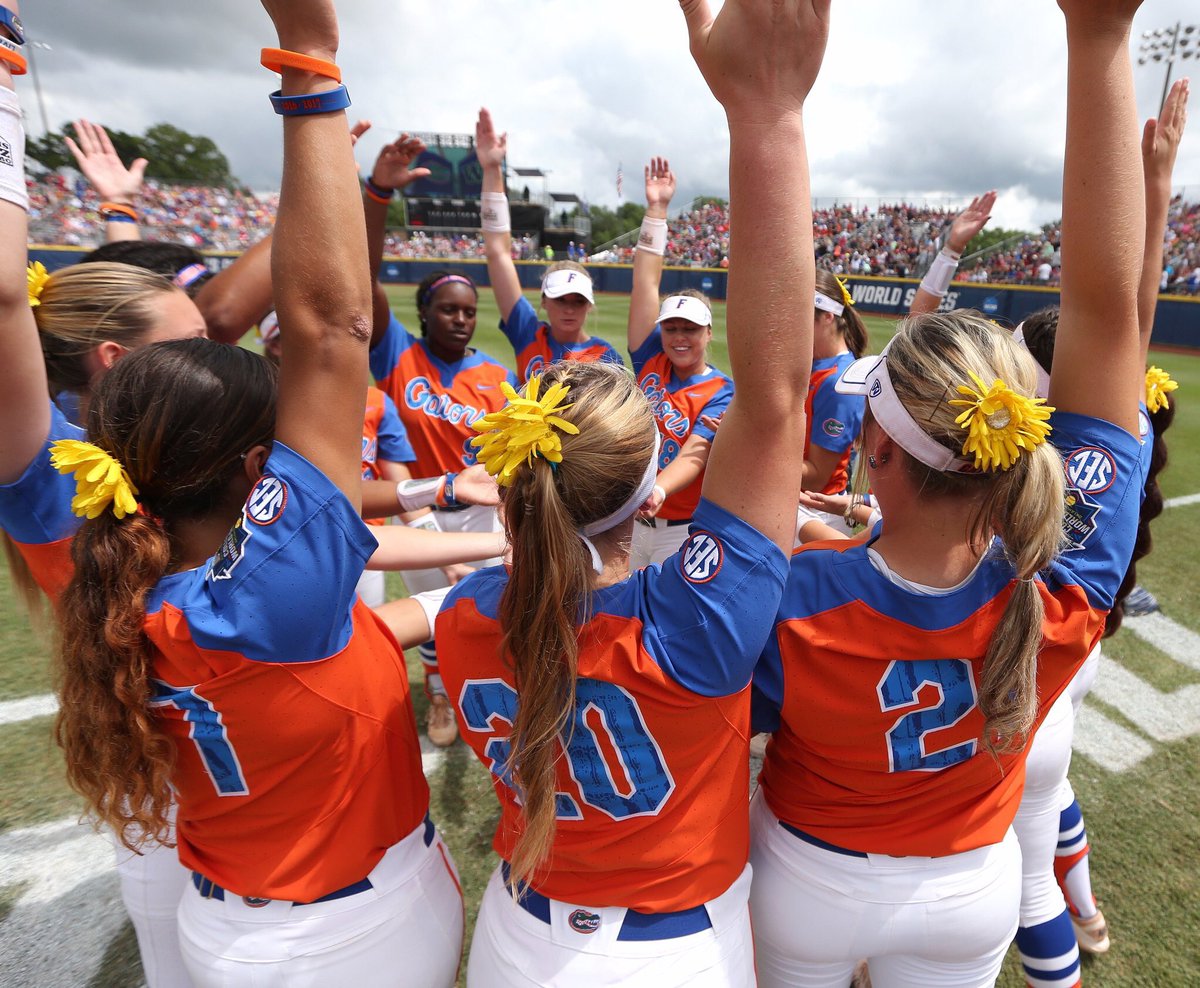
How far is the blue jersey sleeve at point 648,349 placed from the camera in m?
4.48

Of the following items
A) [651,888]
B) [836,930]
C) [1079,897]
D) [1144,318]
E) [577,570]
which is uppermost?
[1144,318]

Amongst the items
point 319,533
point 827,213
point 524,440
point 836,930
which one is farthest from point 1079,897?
point 827,213

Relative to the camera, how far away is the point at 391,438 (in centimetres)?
378

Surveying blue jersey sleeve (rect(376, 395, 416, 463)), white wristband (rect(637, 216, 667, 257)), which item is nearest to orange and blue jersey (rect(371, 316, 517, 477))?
blue jersey sleeve (rect(376, 395, 416, 463))

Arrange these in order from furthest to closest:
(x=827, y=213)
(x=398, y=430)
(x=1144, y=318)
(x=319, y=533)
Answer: (x=827, y=213), (x=398, y=430), (x=1144, y=318), (x=319, y=533)

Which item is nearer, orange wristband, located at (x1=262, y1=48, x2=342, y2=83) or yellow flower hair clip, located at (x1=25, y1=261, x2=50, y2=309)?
orange wristband, located at (x1=262, y1=48, x2=342, y2=83)

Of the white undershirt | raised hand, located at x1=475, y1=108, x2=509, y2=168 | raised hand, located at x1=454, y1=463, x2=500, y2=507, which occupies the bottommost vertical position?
raised hand, located at x1=454, y1=463, x2=500, y2=507

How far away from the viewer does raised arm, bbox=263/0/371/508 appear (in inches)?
45.6

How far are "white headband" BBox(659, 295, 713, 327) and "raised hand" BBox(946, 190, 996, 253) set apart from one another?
149 centimetres

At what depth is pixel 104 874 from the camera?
272 centimetres

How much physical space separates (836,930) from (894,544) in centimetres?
88

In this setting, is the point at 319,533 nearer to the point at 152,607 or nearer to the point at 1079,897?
the point at 152,607

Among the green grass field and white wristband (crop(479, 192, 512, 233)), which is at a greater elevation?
white wristband (crop(479, 192, 512, 233))

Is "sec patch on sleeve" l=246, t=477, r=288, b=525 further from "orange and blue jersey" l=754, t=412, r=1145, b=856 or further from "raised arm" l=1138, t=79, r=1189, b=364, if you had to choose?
"raised arm" l=1138, t=79, r=1189, b=364
